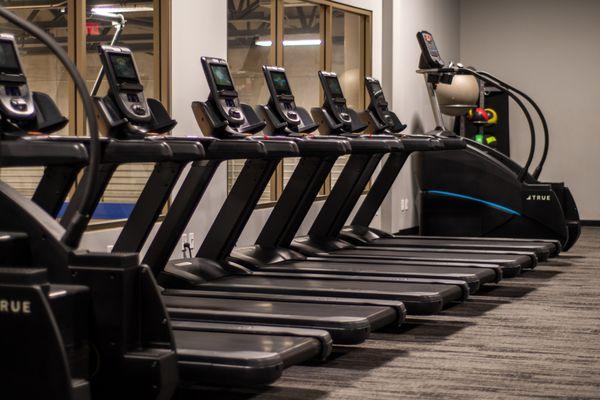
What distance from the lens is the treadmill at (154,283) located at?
11.1ft

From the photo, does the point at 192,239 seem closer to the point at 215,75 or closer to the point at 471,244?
the point at 215,75

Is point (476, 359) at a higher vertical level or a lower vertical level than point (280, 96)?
lower

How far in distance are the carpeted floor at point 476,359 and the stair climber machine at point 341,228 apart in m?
0.35

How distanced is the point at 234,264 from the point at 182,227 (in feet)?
2.25

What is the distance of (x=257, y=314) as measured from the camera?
435 centimetres

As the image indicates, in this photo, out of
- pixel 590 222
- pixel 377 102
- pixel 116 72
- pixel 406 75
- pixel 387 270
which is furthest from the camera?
pixel 590 222

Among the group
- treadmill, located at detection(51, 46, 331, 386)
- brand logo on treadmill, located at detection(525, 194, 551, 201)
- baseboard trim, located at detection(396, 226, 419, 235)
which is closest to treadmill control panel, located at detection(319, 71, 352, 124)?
treadmill, located at detection(51, 46, 331, 386)

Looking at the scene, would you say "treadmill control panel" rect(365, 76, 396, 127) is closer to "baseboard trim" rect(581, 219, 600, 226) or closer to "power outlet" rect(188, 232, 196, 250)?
"power outlet" rect(188, 232, 196, 250)

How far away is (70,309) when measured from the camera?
303 centimetres

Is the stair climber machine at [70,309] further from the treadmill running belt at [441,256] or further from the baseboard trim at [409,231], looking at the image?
the baseboard trim at [409,231]

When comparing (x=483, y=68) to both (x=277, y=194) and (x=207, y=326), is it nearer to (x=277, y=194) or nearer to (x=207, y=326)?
(x=277, y=194)

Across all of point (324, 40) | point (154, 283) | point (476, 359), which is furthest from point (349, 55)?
point (154, 283)

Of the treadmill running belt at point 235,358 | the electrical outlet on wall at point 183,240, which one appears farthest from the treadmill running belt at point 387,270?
the treadmill running belt at point 235,358

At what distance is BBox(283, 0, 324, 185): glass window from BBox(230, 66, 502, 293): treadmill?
2562mm
